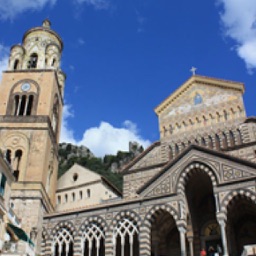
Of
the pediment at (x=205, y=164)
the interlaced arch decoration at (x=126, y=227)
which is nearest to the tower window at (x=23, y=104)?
the interlaced arch decoration at (x=126, y=227)

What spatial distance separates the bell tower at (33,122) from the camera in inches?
989

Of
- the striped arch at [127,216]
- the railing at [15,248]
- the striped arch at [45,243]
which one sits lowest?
the railing at [15,248]

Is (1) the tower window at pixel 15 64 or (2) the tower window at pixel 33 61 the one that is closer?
(1) the tower window at pixel 15 64

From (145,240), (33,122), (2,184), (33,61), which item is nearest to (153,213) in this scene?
(145,240)

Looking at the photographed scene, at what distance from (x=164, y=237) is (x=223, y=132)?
8143 mm

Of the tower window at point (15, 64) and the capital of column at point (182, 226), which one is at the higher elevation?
the tower window at point (15, 64)

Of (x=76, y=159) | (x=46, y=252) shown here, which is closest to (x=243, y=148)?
(x=46, y=252)

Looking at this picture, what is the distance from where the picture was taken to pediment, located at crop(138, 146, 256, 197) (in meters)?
19.2

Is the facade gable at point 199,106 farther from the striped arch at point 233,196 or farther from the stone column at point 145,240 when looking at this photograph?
the stone column at point 145,240

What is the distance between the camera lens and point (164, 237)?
22.3 m

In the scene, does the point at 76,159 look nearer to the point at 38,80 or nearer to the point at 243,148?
the point at 38,80

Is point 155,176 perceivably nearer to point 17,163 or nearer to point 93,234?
point 93,234

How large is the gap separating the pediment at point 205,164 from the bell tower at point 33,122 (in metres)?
8.08

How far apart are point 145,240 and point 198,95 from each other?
489 inches
